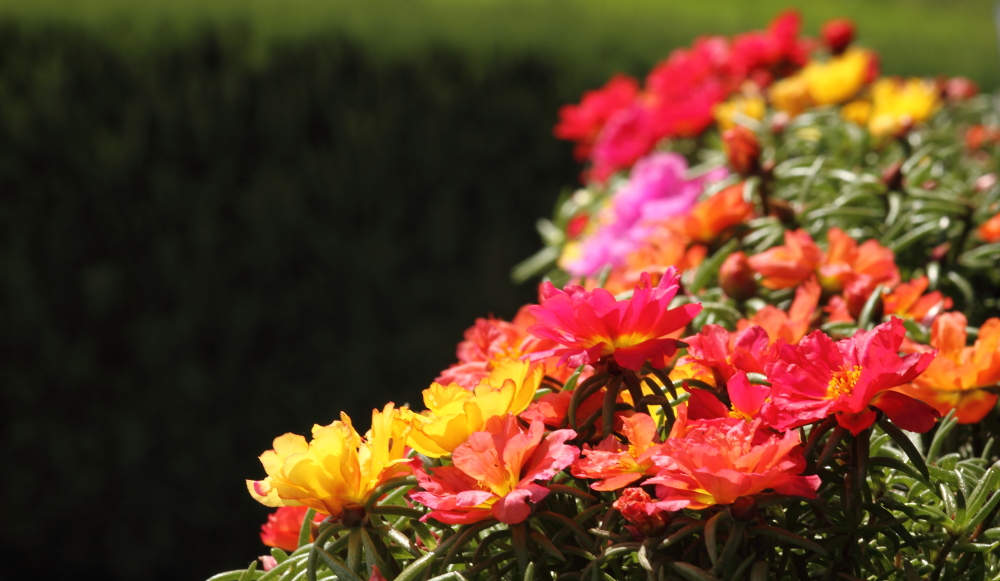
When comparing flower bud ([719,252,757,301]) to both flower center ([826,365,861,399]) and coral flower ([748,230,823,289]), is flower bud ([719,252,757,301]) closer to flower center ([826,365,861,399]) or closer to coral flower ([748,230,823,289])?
coral flower ([748,230,823,289])

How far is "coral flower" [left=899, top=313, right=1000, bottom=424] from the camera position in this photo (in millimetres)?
971

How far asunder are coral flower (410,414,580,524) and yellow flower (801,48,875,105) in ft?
6.24

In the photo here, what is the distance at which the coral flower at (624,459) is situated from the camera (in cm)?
75

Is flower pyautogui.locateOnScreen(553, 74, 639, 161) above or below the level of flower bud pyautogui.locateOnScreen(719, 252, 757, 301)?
above

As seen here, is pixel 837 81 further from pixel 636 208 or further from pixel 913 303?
pixel 913 303

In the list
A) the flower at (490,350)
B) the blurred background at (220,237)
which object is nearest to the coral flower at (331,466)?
the flower at (490,350)

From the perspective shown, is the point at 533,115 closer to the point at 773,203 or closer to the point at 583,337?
the point at 773,203

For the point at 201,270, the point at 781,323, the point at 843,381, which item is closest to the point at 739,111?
the point at 781,323

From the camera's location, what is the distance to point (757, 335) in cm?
89

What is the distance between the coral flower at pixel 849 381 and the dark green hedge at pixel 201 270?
2.41 meters

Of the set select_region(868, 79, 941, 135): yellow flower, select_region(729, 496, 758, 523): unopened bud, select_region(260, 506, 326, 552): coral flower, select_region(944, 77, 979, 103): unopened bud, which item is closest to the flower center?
select_region(729, 496, 758, 523): unopened bud

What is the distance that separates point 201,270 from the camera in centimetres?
319

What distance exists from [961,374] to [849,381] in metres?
0.28

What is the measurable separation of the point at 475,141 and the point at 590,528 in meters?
3.07
